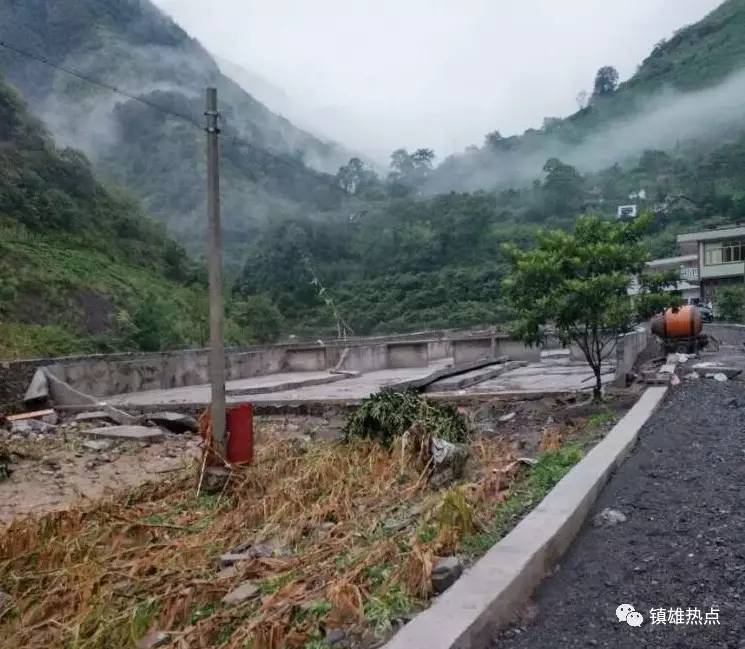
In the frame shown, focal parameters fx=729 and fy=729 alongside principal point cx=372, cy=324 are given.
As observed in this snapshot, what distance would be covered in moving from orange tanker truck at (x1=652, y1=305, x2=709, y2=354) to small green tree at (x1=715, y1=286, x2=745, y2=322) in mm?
17502

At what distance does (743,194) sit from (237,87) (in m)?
82.0

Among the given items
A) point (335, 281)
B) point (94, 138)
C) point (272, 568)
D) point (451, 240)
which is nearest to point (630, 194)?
point (451, 240)

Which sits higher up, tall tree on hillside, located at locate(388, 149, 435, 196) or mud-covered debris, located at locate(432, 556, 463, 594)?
tall tree on hillside, located at locate(388, 149, 435, 196)

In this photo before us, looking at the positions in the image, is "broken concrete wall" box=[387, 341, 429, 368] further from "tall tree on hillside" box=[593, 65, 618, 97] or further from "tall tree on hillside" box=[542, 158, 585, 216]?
"tall tree on hillside" box=[593, 65, 618, 97]

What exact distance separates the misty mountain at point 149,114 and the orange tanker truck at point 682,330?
134 ft

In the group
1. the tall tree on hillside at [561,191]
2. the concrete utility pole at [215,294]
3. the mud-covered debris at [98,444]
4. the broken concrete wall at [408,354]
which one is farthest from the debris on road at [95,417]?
the tall tree on hillside at [561,191]

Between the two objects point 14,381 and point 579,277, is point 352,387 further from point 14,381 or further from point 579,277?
point 579,277

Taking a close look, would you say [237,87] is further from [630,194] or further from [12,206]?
[12,206]

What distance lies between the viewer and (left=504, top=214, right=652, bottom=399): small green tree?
340 inches

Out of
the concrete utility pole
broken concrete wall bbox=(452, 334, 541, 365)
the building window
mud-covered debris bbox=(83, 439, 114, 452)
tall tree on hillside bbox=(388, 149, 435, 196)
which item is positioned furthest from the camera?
tall tree on hillside bbox=(388, 149, 435, 196)

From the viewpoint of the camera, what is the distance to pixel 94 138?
7506 cm

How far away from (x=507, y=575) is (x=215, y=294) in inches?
169

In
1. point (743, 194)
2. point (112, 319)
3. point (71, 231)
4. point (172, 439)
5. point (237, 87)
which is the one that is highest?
point (237, 87)

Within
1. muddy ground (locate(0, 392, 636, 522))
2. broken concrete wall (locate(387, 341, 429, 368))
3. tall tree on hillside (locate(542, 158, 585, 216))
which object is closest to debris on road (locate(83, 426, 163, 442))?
muddy ground (locate(0, 392, 636, 522))
